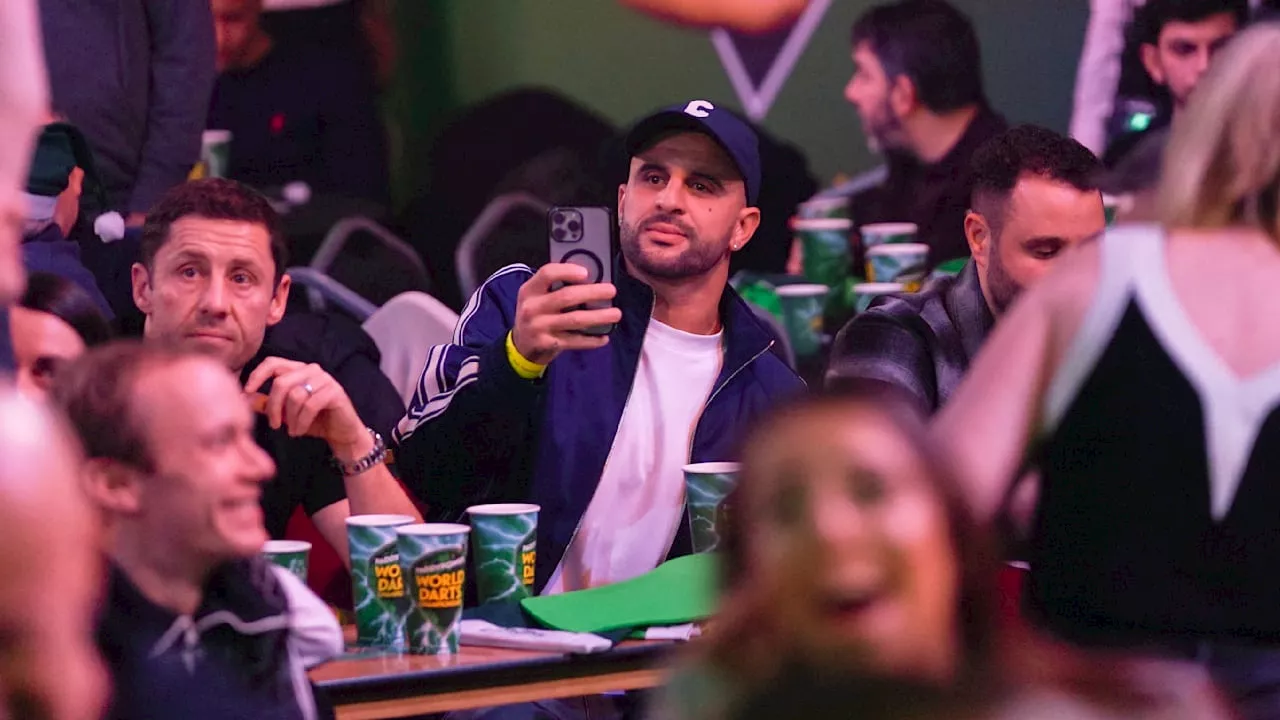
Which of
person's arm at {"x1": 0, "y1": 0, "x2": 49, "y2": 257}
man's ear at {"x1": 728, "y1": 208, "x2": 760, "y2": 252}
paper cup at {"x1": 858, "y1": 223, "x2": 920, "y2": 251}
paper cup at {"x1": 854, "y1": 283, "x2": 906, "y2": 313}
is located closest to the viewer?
person's arm at {"x1": 0, "y1": 0, "x2": 49, "y2": 257}

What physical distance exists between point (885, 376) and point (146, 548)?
61.0 inches

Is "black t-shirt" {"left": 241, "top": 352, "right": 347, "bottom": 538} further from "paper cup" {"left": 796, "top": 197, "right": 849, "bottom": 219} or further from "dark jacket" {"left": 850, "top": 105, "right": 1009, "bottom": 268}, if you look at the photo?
"paper cup" {"left": 796, "top": 197, "right": 849, "bottom": 219}

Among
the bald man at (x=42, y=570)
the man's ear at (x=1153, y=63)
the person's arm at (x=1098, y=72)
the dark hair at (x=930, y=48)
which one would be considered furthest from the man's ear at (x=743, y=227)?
the bald man at (x=42, y=570)

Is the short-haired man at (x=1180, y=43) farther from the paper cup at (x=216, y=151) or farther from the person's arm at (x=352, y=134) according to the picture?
the paper cup at (x=216, y=151)

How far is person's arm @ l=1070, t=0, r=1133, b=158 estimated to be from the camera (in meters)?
5.58

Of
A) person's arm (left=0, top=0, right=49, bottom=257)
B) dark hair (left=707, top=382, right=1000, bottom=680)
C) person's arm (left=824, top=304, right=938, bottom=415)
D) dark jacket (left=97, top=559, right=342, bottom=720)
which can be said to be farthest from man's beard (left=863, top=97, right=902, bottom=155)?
dark hair (left=707, top=382, right=1000, bottom=680)

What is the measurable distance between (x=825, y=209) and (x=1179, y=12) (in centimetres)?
120

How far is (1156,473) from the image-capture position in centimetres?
163

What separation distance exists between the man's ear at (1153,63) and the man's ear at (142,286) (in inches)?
128

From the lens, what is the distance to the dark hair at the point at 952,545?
0.93m

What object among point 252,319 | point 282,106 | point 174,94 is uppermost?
point 174,94

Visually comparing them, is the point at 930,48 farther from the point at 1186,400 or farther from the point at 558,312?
the point at 1186,400

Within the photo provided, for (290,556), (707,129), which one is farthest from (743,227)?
(290,556)

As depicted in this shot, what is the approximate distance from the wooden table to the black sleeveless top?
0.89m
